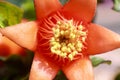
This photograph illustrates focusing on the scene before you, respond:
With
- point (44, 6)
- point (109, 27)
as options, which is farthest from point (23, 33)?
point (109, 27)

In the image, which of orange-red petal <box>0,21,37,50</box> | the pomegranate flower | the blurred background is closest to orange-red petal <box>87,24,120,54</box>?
the pomegranate flower

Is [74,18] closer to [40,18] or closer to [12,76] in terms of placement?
[40,18]

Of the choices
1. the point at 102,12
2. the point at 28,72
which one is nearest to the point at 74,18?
the point at 28,72

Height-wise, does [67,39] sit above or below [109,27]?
above

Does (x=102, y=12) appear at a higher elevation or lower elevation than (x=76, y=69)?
lower

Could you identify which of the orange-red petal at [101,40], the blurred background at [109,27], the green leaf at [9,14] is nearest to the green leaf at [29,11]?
the green leaf at [9,14]

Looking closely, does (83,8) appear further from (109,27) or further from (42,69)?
(109,27)

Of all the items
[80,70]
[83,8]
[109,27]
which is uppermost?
[83,8]
